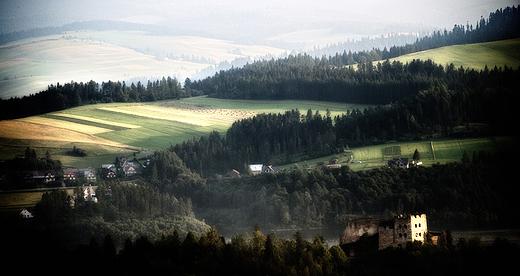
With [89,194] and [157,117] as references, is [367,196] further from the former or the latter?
[157,117]

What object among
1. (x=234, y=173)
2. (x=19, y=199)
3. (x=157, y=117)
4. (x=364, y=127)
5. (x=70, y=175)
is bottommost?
(x=234, y=173)

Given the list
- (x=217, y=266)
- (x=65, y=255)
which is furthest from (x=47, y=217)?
(x=217, y=266)

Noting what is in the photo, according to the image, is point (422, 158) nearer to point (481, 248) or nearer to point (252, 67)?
point (481, 248)

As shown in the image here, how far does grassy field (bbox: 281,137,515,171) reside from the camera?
3433 inches

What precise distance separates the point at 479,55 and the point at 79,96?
8722cm

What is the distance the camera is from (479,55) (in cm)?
14625

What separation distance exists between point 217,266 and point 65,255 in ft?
48.5

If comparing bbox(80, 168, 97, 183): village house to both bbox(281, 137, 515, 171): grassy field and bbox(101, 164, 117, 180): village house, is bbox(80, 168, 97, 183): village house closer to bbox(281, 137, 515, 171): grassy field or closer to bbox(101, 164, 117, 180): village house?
bbox(101, 164, 117, 180): village house

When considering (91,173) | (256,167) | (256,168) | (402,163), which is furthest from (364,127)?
(91,173)

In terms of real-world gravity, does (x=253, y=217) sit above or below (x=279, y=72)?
below

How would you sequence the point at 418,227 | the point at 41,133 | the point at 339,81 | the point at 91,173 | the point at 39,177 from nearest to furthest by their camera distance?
the point at 418,227 → the point at 39,177 → the point at 91,173 → the point at 41,133 → the point at 339,81

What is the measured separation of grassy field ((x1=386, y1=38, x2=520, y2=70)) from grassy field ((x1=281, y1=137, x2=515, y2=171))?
46.1 meters

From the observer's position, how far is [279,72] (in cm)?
16400

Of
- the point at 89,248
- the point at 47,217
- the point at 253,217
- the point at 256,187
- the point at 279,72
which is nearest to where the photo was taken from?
the point at 89,248
